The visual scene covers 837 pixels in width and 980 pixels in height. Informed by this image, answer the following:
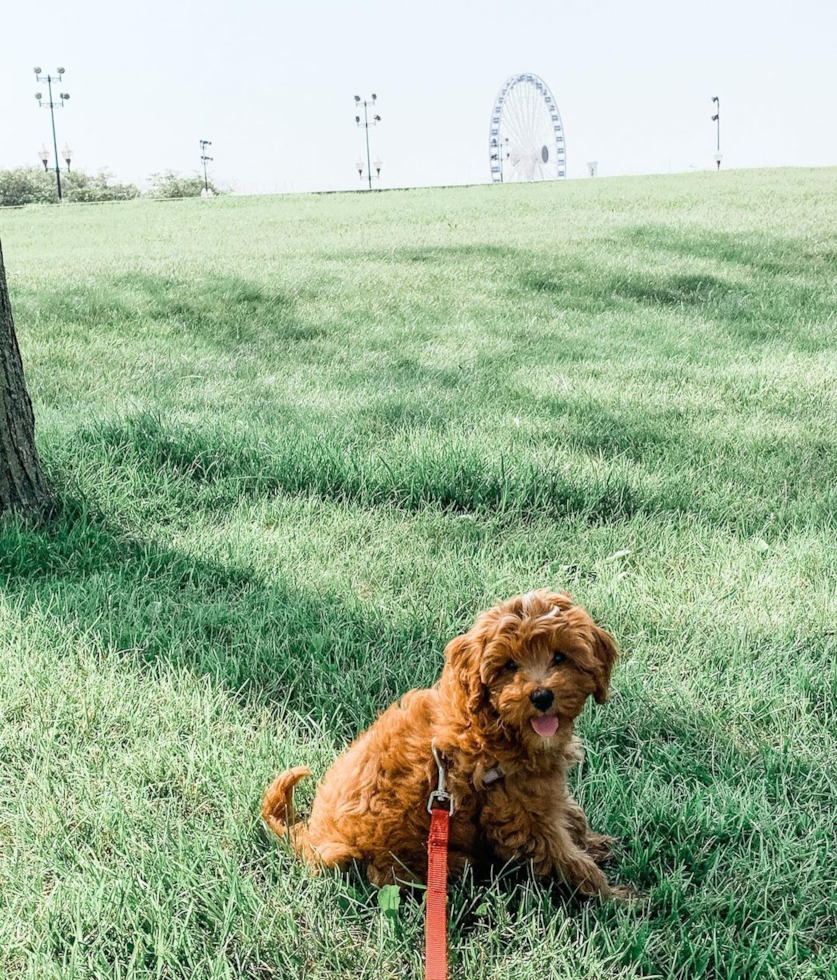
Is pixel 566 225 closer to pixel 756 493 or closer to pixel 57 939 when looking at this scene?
pixel 756 493

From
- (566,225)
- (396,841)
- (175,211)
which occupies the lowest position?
(396,841)

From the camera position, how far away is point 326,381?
267 inches

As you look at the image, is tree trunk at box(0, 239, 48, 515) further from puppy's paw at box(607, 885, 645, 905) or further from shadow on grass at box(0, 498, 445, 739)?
puppy's paw at box(607, 885, 645, 905)

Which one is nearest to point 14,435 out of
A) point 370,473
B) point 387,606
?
point 370,473

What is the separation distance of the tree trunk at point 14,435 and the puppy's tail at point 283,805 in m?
2.57

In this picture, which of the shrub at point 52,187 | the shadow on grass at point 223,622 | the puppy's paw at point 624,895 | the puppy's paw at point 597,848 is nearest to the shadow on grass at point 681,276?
the shadow on grass at point 223,622

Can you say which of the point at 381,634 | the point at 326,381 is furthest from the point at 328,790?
the point at 326,381

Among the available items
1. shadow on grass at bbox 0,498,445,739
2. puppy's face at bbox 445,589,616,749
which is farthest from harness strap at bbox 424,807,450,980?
shadow on grass at bbox 0,498,445,739

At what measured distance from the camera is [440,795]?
6.28ft

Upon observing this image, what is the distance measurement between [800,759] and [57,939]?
81.3 inches

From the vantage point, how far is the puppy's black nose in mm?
1790

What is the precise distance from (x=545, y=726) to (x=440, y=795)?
0.95 ft

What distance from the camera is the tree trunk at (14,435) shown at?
4.04 m

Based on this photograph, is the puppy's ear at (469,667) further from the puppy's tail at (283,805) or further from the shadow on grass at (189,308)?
the shadow on grass at (189,308)
